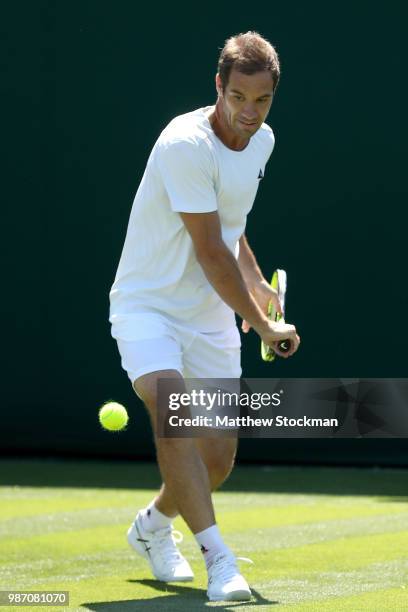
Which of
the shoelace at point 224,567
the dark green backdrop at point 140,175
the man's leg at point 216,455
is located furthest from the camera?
the dark green backdrop at point 140,175

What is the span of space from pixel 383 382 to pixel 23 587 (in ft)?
13.8

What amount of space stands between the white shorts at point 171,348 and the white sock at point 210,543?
534 millimetres

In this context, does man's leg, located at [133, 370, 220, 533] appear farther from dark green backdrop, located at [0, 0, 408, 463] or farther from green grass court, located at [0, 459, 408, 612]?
dark green backdrop, located at [0, 0, 408, 463]

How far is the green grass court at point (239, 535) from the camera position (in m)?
4.13

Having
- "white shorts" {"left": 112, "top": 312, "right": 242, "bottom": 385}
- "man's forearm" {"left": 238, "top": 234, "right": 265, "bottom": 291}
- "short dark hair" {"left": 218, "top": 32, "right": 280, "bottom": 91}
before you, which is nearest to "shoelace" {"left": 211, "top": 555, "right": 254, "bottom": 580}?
"white shorts" {"left": 112, "top": 312, "right": 242, "bottom": 385}

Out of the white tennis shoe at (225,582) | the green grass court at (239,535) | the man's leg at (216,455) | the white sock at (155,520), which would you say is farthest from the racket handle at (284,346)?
the white sock at (155,520)

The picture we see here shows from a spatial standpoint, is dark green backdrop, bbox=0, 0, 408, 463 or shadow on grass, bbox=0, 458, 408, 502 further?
dark green backdrop, bbox=0, 0, 408, 463

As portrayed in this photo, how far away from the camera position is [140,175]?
8438 mm

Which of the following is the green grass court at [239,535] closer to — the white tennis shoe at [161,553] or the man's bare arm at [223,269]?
the white tennis shoe at [161,553]

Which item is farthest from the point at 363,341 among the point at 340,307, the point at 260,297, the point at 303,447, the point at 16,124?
the point at 260,297

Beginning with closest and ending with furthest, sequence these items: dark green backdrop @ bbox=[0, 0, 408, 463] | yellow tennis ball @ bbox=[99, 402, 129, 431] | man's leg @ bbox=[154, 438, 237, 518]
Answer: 1. man's leg @ bbox=[154, 438, 237, 518]
2. yellow tennis ball @ bbox=[99, 402, 129, 431]
3. dark green backdrop @ bbox=[0, 0, 408, 463]

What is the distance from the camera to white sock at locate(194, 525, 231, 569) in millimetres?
4035

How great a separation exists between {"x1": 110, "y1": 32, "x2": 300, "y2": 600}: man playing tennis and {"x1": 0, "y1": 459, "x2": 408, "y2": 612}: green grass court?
0.81 ft

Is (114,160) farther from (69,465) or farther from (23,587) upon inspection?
(23,587)
